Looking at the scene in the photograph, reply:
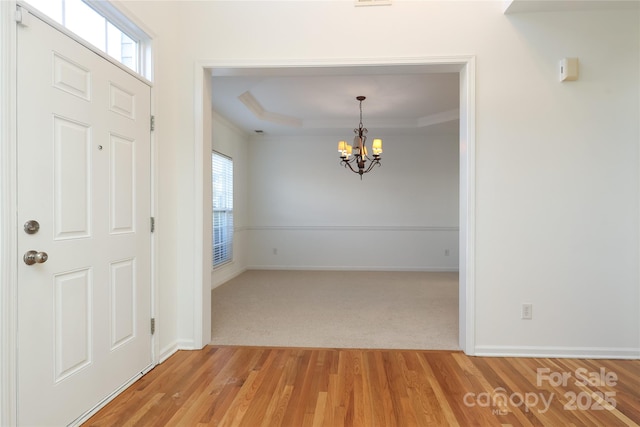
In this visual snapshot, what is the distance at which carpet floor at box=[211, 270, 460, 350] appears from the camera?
298 centimetres

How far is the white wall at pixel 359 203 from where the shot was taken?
6617 mm

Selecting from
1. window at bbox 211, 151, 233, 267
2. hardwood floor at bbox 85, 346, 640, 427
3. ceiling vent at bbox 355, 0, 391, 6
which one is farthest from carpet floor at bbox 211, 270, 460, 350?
ceiling vent at bbox 355, 0, 391, 6

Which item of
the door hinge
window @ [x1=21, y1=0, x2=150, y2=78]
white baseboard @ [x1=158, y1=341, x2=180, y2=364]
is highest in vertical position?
window @ [x1=21, y1=0, x2=150, y2=78]

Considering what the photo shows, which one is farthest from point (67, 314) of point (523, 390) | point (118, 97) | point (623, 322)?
point (623, 322)

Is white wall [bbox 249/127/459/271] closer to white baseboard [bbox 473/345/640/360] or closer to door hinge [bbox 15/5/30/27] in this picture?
white baseboard [bbox 473/345/640/360]

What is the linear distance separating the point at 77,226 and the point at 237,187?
4460 mm

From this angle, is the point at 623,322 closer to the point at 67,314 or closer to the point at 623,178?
the point at 623,178

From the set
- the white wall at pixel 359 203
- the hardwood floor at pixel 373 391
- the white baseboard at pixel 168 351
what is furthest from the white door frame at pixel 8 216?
the white wall at pixel 359 203

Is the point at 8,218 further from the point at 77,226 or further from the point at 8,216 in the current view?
the point at 77,226

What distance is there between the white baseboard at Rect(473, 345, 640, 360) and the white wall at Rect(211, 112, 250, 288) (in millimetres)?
3968

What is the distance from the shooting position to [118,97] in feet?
6.88

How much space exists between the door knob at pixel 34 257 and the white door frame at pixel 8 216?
0.04 meters

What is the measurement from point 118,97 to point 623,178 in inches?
143

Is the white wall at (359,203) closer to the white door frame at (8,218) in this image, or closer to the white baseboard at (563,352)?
the white baseboard at (563,352)
